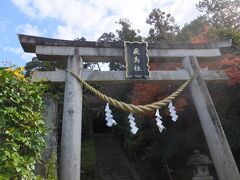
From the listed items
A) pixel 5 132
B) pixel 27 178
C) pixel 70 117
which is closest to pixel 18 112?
pixel 5 132

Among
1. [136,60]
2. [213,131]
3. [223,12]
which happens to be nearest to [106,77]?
[136,60]

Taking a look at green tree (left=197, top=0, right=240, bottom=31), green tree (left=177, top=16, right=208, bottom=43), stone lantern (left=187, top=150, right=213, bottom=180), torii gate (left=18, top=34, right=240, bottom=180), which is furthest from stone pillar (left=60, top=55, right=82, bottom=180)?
green tree (left=197, top=0, right=240, bottom=31)

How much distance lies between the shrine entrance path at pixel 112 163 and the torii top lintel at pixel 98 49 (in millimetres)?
10007

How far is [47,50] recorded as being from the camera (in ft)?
24.3

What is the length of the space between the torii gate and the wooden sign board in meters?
0.17

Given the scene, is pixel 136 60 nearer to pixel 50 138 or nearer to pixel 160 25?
pixel 50 138

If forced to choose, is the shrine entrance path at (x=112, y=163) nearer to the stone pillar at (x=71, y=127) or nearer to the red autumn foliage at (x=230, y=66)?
the red autumn foliage at (x=230, y=66)

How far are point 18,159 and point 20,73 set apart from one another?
1.87 metres

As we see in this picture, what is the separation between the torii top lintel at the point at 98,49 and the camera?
24.3ft

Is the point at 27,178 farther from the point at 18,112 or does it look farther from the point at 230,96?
the point at 230,96

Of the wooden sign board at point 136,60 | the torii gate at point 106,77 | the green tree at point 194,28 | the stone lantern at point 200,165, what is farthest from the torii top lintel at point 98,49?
the green tree at point 194,28

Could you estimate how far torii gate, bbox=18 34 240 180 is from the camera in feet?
20.7

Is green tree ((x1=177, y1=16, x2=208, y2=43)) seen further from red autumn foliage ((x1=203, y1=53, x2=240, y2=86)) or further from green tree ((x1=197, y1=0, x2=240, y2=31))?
red autumn foliage ((x1=203, y1=53, x2=240, y2=86))

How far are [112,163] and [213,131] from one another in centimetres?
1347
